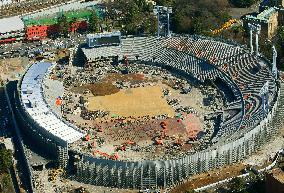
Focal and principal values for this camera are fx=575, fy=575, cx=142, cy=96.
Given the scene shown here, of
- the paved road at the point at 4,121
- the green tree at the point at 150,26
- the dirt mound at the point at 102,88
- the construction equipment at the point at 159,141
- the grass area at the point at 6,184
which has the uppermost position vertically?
the green tree at the point at 150,26

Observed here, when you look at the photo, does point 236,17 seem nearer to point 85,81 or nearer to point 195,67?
point 195,67

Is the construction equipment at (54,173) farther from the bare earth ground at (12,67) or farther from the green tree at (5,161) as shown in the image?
the bare earth ground at (12,67)

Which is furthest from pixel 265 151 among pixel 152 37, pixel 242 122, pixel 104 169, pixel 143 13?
pixel 143 13

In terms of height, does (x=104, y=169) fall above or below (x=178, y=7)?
below

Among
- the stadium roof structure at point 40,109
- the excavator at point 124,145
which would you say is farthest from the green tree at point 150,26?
the excavator at point 124,145

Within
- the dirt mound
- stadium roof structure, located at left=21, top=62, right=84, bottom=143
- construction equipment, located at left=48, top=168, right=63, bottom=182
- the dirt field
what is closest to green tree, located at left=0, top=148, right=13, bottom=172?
construction equipment, located at left=48, top=168, right=63, bottom=182

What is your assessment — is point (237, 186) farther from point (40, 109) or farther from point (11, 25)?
point (11, 25)
